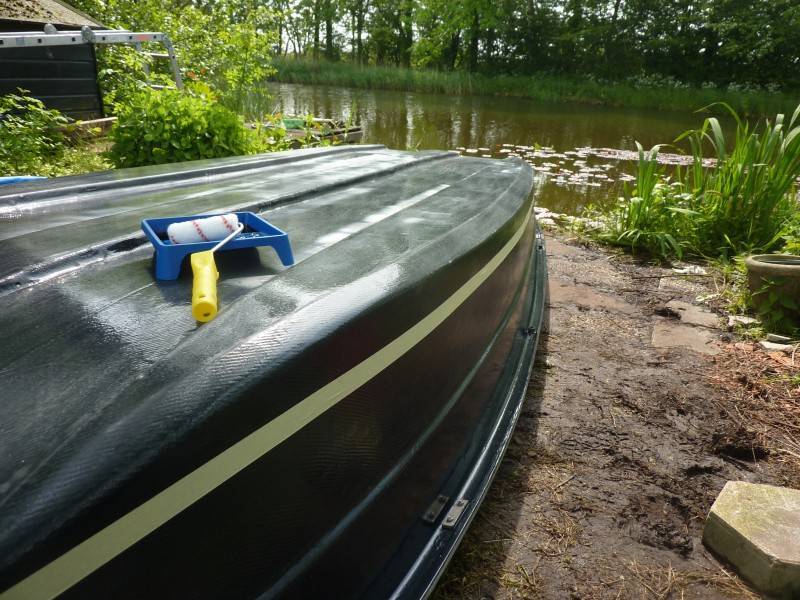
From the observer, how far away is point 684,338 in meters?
3.35

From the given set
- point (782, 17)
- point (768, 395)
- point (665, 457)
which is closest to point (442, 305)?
point (665, 457)

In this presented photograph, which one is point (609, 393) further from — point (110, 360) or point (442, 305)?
point (110, 360)

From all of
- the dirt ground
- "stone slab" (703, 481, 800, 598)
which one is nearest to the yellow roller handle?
the dirt ground

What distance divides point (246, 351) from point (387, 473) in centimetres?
58

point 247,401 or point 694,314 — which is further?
point 694,314

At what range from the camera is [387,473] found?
4.65 feet

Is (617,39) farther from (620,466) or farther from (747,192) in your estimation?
(620,466)

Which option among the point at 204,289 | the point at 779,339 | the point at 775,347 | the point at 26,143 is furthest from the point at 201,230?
the point at 26,143

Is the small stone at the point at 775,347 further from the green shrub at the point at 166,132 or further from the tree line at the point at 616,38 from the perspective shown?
the tree line at the point at 616,38

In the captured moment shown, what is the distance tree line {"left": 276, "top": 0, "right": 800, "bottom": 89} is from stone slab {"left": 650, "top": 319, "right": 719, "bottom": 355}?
2176 cm

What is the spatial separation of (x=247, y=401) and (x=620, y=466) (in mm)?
1789

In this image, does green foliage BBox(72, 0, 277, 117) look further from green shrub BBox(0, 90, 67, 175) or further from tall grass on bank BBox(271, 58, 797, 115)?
tall grass on bank BBox(271, 58, 797, 115)

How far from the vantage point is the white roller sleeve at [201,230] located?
1.34 meters

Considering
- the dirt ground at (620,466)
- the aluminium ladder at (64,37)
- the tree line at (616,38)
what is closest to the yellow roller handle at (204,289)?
the dirt ground at (620,466)
